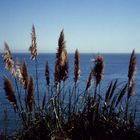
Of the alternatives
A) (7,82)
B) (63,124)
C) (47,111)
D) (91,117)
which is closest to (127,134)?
(91,117)

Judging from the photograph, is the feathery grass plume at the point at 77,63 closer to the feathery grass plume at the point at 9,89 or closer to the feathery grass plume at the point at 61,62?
the feathery grass plume at the point at 61,62

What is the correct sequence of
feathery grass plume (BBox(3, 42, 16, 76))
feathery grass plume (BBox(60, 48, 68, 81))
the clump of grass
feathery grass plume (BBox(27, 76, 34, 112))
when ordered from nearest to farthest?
1. the clump of grass
2. feathery grass plume (BBox(27, 76, 34, 112))
3. feathery grass plume (BBox(60, 48, 68, 81))
4. feathery grass plume (BBox(3, 42, 16, 76))

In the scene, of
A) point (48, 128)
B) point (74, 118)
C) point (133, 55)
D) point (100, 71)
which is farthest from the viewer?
point (133, 55)

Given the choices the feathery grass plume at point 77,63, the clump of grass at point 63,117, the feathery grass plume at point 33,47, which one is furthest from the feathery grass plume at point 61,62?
the feathery grass plume at point 33,47

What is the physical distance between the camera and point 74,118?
19.4 ft

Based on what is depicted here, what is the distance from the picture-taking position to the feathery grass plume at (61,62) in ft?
19.9

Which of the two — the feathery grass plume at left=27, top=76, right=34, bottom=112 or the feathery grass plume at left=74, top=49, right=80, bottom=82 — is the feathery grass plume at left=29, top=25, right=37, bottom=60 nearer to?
the feathery grass plume at left=74, top=49, right=80, bottom=82

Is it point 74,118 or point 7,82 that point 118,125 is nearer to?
point 74,118

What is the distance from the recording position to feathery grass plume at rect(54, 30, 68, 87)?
19.9 ft

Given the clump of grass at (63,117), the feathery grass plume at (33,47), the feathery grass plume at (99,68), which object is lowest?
the clump of grass at (63,117)

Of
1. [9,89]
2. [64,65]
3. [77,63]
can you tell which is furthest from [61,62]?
[9,89]

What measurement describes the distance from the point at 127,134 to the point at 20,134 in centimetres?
165

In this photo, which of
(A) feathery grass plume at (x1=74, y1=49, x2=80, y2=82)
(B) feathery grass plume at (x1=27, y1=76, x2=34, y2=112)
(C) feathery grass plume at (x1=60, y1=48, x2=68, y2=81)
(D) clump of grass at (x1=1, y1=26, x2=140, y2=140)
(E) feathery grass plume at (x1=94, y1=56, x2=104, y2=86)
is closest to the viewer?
(D) clump of grass at (x1=1, y1=26, x2=140, y2=140)

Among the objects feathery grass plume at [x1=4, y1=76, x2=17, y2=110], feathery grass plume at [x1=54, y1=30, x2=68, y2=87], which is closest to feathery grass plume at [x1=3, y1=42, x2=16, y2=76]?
feathery grass plume at [x1=4, y1=76, x2=17, y2=110]
